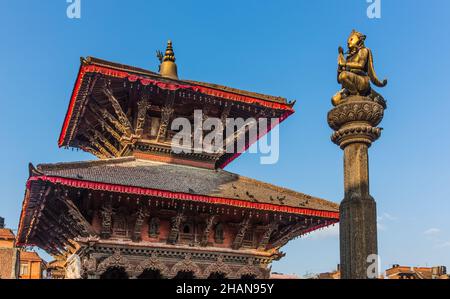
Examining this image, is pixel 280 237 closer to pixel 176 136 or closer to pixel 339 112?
pixel 176 136

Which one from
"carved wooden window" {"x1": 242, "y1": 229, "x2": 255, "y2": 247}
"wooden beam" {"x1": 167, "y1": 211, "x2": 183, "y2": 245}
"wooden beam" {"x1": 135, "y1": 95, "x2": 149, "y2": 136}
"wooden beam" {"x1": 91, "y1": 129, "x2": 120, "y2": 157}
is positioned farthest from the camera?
"wooden beam" {"x1": 91, "y1": 129, "x2": 120, "y2": 157}

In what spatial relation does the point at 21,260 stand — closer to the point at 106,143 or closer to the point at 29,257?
the point at 29,257

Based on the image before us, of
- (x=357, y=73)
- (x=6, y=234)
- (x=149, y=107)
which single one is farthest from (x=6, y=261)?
(x=357, y=73)

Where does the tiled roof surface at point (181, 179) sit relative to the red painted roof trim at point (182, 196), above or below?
above

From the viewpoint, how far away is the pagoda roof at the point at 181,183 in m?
19.3

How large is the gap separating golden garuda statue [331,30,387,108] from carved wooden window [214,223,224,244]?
1216cm

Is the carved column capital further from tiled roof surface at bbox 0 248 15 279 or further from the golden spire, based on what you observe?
tiled roof surface at bbox 0 248 15 279

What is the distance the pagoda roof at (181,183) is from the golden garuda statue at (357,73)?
33.2ft

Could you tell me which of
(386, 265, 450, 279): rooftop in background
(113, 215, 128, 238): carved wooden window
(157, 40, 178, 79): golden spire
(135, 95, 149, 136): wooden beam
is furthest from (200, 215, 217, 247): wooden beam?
(386, 265, 450, 279): rooftop in background

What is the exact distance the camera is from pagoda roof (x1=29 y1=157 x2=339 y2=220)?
63.4 ft

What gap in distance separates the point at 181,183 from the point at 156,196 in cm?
198

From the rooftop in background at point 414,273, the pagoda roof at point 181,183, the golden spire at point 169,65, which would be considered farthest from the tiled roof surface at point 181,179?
the rooftop in background at point 414,273

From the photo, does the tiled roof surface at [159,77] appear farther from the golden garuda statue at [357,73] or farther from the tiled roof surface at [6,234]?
the tiled roof surface at [6,234]
